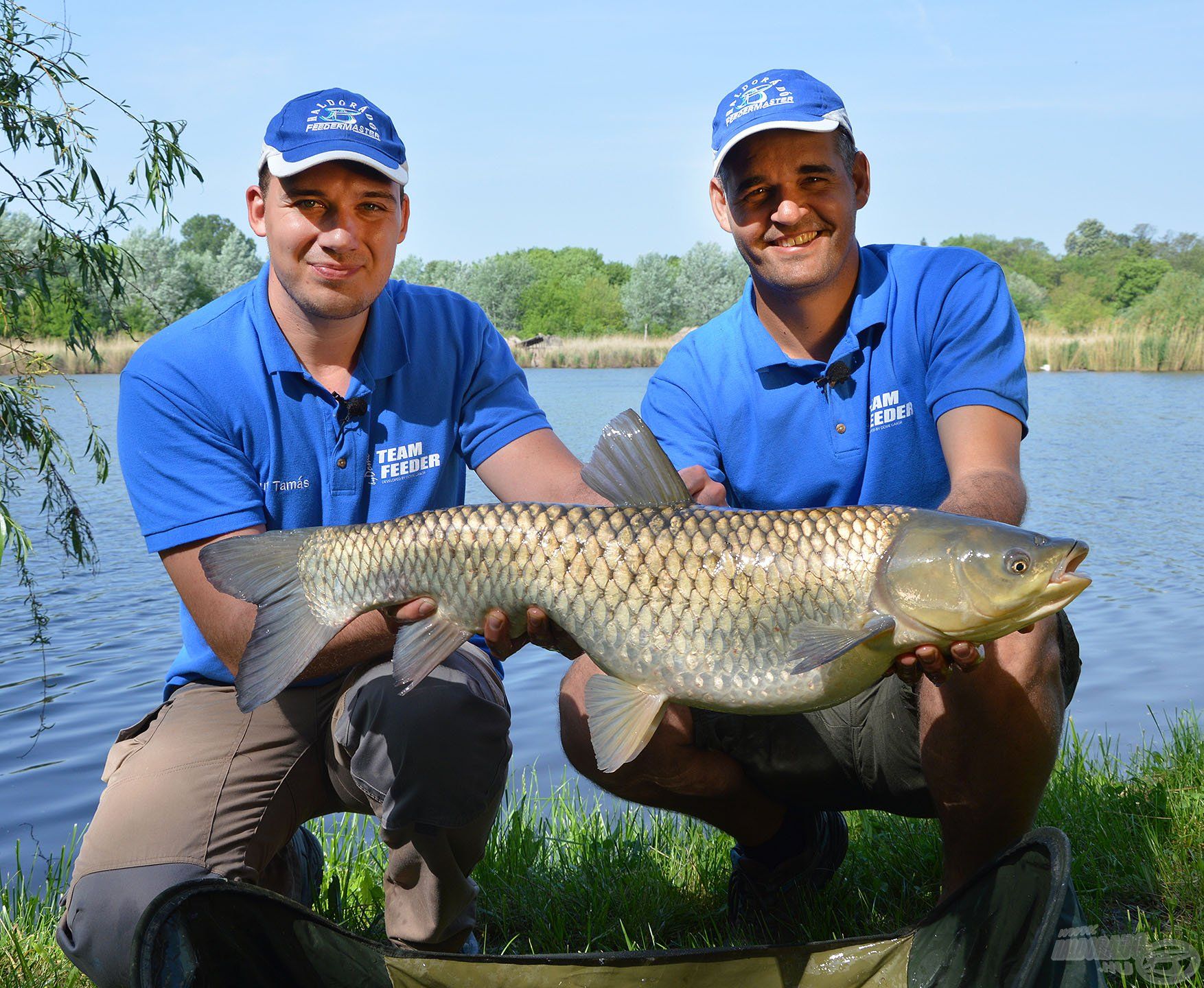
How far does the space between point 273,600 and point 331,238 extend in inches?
33.9

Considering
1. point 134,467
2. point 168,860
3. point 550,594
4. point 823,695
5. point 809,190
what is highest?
point 809,190

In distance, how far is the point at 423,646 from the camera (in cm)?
200

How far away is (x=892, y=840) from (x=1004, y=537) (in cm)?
130

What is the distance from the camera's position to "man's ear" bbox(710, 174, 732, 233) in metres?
2.78

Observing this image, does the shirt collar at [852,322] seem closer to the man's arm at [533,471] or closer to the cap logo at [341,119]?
the man's arm at [533,471]

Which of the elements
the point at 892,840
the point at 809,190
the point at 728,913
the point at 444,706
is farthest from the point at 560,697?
the point at 809,190

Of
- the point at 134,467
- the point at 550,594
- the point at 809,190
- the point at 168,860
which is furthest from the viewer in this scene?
the point at 809,190

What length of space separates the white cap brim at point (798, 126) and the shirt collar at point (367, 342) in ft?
2.82

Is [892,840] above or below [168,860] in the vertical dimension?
below

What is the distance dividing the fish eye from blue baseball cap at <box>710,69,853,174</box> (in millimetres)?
1248

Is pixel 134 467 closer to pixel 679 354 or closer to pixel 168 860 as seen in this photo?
pixel 168 860

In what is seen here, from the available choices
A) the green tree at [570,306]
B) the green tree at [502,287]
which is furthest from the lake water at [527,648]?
the green tree at [570,306]

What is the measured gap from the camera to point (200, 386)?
2430 mm

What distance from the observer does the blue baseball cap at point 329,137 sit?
246 centimetres
